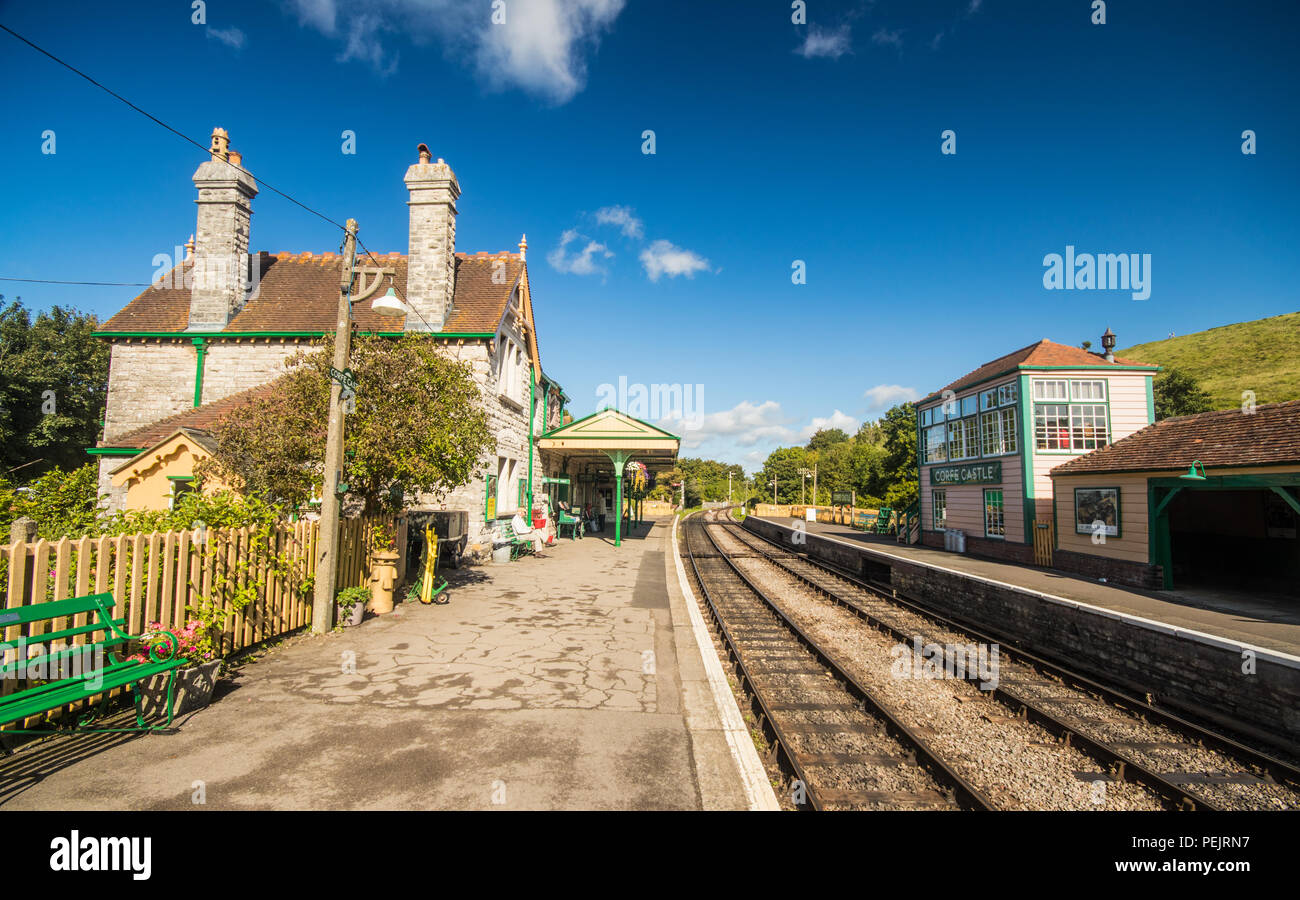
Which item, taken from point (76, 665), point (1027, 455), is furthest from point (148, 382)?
point (1027, 455)

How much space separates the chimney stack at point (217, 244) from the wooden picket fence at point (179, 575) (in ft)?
38.8

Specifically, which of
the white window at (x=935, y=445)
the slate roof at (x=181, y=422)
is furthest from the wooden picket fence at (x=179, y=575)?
the white window at (x=935, y=445)

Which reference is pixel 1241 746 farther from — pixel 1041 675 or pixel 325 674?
pixel 325 674

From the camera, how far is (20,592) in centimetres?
434

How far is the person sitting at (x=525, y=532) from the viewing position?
1755 cm

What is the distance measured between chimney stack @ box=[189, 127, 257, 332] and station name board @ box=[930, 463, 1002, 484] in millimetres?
25241

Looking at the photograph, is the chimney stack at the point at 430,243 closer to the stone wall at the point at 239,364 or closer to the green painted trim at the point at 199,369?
the stone wall at the point at 239,364

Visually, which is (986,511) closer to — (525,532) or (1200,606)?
(1200,606)

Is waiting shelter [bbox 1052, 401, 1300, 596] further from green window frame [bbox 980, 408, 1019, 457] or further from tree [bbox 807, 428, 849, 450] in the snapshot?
tree [bbox 807, 428, 849, 450]

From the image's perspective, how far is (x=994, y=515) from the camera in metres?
20.8

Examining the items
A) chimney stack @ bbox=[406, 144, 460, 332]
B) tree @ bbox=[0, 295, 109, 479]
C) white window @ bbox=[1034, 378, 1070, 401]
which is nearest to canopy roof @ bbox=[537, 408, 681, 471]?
chimney stack @ bbox=[406, 144, 460, 332]

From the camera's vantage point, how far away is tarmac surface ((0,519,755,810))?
3.81 meters
